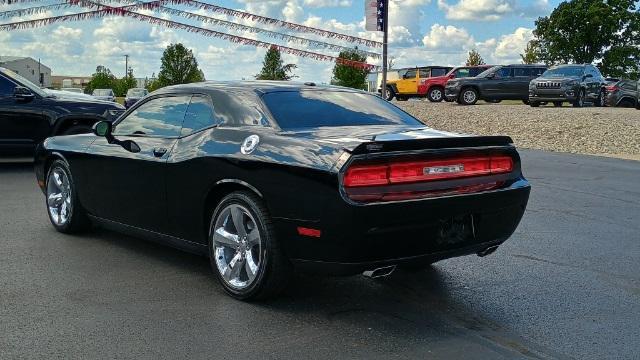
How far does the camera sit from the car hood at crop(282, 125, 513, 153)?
4137 mm

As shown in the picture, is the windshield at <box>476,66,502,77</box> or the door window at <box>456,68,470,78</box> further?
the door window at <box>456,68,470,78</box>

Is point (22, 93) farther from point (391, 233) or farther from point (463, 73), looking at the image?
point (463, 73)

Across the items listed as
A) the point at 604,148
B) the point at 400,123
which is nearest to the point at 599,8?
the point at 604,148

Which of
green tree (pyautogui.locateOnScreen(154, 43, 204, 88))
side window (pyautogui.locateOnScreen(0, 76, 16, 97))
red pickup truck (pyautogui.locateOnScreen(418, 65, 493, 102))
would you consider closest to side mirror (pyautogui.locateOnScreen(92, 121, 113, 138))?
side window (pyautogui.locateOnScreen(0, 76, 16, 97))

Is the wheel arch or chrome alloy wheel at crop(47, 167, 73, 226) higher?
the wheel arch

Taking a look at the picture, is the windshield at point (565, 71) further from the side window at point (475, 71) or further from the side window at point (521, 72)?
the side window at point (475, 71)

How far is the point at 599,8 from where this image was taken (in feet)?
202

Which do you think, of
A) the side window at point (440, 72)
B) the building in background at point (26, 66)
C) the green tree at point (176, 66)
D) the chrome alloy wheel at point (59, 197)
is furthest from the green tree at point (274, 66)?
the chrome alloy wheel at point (59, 197)

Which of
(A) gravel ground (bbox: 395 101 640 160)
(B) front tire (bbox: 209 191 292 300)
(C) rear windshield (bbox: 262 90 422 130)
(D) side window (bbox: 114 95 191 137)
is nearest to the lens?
(B) front tire (bbox: 209 191 292 300)

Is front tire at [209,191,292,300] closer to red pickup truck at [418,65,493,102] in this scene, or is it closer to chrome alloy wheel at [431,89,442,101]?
red pickup truck at [418,65,493,102]

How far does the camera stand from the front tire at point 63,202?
251 inches

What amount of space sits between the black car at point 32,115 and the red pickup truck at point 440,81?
917 inches

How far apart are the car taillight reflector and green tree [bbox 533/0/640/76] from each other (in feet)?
206

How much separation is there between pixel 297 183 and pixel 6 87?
8.75 m
